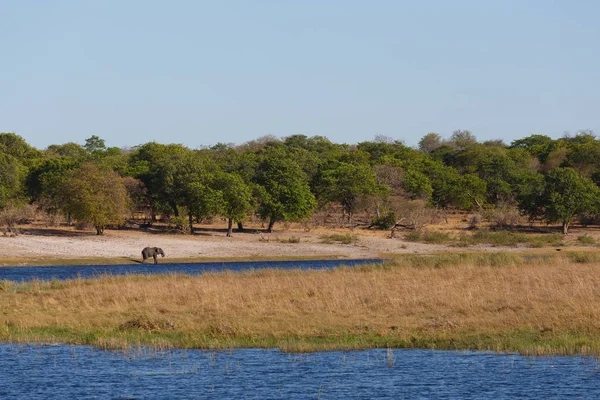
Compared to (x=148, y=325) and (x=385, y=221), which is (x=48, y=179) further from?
(x=148, y=325)

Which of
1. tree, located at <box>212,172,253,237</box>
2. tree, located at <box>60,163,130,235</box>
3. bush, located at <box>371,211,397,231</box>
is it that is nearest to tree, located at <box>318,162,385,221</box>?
bush, located at <box>371,211,397,231</box>

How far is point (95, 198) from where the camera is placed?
226 ft

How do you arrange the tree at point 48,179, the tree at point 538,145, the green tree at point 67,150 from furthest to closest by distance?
the green tree at point 67,150 < the tree at point 538,145 < the tree at point 48,179

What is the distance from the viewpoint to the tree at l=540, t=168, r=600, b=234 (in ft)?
267

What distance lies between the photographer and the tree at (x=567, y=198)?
81375 mm

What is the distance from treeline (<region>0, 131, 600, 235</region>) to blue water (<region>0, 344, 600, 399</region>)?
159 feet

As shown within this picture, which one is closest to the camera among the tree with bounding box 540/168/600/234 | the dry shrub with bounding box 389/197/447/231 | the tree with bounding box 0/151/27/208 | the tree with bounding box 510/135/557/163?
the tree with bounding box 540/168/600/234

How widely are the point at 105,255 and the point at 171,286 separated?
29339 mm

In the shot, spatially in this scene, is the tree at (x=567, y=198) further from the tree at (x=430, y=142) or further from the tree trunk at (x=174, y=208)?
the tree at (x=430, y=142)

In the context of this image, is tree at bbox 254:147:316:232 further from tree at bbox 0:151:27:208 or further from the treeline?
tree at bbox 0:151:27:208

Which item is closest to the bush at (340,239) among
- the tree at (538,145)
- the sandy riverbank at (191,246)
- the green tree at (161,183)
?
the sandy riverbank at (191,246)

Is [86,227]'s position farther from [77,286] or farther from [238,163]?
[77,286]

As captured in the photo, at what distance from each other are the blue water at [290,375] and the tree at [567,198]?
62.6 meters

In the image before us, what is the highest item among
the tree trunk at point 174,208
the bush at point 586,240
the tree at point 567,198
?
the tree at point 567,198
